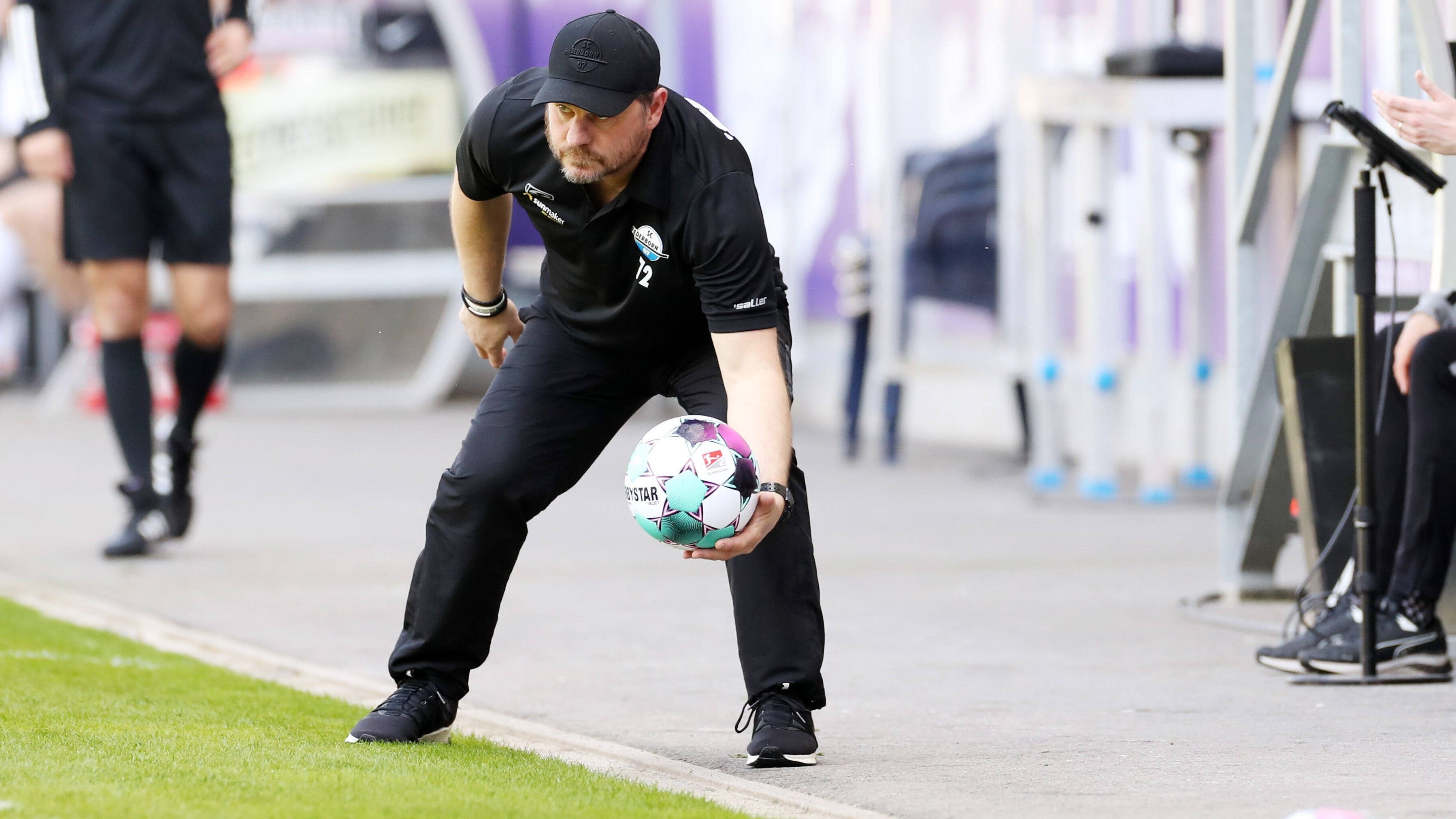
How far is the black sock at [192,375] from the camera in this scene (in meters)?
8.05

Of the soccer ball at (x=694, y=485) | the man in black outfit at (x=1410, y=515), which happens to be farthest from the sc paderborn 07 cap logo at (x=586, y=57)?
the man in black outfit at (x=1410, y=515)

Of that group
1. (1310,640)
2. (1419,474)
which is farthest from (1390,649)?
(1419,474)

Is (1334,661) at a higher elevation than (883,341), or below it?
higher

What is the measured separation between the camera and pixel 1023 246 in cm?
1132

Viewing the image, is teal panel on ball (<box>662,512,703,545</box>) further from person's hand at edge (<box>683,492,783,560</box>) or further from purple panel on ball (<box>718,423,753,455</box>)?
purple panel on ball (<box>718,423,753,455</box>)

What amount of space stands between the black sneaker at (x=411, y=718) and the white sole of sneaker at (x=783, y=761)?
2.21ft

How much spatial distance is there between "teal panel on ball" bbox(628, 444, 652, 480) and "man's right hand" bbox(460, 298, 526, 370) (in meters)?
0.97

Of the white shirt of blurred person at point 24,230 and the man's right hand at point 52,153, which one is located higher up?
the man's right hand at point 52,153

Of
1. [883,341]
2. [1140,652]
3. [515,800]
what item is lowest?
[883,341]

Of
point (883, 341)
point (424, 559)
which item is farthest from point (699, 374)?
point (883, 341)

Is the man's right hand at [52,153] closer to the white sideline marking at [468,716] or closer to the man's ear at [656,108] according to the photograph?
the white sideline marking at [468,716]

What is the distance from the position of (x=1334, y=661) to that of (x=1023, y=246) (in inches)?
242

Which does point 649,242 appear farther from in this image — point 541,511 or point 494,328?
point 494,328

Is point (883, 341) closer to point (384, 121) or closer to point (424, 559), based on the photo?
point (384, 121)
